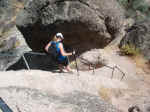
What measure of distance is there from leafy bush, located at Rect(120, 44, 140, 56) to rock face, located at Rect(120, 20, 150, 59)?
0.17 m

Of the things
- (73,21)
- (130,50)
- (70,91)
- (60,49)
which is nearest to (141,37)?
(130,50)

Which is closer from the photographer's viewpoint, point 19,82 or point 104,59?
point 19,82

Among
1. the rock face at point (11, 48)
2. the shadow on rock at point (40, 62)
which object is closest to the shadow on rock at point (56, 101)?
the shadow on rock at point (40, 62)

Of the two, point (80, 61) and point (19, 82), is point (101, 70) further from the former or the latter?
point (19, 82)

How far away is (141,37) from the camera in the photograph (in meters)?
12.6

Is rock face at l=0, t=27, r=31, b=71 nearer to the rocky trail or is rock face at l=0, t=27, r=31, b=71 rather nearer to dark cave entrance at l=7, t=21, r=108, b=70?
dark cave entrance at l=7, t=21, r=108, b=70

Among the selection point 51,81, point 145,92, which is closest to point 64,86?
point 51,81

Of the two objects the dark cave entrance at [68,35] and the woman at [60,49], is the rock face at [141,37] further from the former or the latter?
the woman at [60,49]

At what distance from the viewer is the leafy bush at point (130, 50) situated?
1245 cm

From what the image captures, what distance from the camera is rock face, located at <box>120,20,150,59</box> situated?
12422mm

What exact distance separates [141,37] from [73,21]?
437 centimetres

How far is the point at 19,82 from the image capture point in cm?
688

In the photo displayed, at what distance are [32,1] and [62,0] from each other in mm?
1335

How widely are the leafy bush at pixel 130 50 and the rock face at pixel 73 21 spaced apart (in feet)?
6.54
